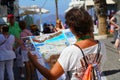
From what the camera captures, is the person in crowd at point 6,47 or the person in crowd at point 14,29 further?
the person in crowd at point 14,29

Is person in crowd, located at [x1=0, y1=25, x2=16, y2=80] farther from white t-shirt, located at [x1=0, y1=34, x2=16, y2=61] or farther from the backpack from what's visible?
the backpack

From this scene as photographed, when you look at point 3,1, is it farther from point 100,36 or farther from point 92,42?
point 92,42

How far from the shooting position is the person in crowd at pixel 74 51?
143 inches

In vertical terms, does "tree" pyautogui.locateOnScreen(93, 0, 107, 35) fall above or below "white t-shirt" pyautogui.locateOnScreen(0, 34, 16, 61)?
below

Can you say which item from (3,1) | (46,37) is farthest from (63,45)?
(3,1)

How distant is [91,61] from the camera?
12.5 ft

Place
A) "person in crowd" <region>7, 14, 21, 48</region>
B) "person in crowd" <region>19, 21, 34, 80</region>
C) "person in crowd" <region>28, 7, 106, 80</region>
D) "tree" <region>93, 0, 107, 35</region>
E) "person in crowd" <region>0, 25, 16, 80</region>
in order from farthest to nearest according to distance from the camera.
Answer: "tree" <region>93, 0, 107, 35</region> < "person in crowd" <region>7, 14, 21, 48</region> < "person in crowd" <region>19, 21, 34, 80</region> < "person in crowd" <region>0, 25, 16, 80</region> < "person in crowd" <region>28, 7, 106, 80</region>

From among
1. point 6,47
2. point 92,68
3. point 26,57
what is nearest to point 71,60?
point 92,68

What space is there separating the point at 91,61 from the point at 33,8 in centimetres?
3715

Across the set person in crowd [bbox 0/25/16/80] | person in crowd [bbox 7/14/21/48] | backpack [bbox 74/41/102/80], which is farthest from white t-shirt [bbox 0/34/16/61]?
backpack [bbox 74/41/102/80]

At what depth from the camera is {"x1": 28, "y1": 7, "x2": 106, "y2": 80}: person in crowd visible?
12.0 ft

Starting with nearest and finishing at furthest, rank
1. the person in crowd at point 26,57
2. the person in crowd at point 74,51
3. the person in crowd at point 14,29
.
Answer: the person in crowd at point 74,51 → the person in crowd at point 26,57 → the person in crowd at point 14,29

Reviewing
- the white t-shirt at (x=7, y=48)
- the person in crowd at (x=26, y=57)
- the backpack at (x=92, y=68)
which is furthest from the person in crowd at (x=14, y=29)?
the backpack at (x=92, y=68)

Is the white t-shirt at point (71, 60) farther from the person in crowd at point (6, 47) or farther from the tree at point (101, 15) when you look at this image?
the tree at point (101, 15)
